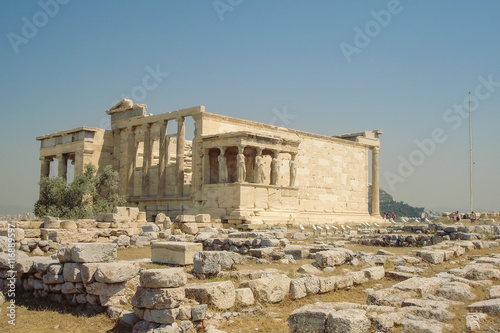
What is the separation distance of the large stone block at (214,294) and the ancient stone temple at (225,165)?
14.0 meters

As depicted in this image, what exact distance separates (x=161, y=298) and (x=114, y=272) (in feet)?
4.34

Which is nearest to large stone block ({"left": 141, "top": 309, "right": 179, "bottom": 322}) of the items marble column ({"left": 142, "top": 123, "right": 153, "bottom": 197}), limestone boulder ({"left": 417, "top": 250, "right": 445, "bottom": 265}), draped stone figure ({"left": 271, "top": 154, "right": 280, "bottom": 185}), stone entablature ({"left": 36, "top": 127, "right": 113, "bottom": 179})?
limestone boulder ({"left": 417, "top": 250, "right": 445, "bottom": 265})

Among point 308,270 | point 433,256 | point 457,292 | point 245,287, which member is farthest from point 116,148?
point 457,292

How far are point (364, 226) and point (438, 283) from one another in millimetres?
16072

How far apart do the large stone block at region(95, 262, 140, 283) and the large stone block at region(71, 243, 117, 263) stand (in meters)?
0.48

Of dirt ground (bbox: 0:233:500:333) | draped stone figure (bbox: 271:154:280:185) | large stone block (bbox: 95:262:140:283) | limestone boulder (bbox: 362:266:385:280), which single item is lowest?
dirt ground (bbox: 0:233:500:333)

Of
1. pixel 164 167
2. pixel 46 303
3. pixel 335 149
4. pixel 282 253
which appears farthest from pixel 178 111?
pixel 46 303

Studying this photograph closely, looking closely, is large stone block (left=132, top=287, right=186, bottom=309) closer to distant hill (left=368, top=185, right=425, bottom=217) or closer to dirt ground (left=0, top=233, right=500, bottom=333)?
dirt ground (left=0, top=233, right=500, bottom=333)

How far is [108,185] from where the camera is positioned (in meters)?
26.0

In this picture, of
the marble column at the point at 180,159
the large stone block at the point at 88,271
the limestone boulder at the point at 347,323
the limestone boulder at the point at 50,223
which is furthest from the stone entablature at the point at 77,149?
the limestone boulder at the point at 347,323

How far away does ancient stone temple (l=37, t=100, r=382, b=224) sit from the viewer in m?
23.2

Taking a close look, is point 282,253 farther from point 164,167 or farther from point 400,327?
point 164,167

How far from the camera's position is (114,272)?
7.59 m

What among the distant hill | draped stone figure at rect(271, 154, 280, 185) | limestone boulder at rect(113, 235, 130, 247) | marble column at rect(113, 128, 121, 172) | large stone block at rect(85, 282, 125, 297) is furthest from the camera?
the distant hill
